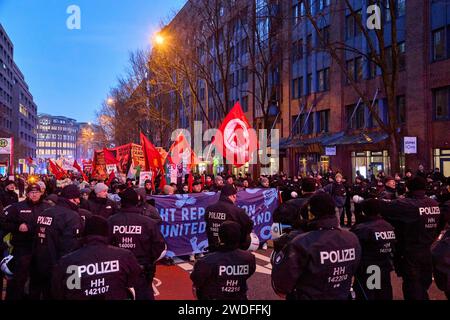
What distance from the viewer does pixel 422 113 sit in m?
25.6

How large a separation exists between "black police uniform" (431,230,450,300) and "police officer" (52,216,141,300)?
2.98 metres

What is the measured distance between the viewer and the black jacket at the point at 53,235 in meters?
6.37

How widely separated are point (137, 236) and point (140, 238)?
0.15 feet

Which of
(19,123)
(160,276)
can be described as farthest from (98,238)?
(19,123)

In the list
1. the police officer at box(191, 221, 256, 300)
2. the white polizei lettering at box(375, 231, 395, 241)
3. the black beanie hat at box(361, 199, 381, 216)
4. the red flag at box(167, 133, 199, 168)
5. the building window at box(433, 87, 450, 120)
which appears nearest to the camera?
the police officer at box(191, 221, 256, 300)

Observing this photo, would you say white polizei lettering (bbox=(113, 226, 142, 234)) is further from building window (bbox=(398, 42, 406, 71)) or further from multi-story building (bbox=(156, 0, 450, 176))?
building window (bbox=(398, 42, 406, 71))

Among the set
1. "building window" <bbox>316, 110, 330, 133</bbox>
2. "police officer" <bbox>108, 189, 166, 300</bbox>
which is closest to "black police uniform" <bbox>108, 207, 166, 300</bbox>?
"police officer" <bbox>108, 189, 166, 300</bbox>

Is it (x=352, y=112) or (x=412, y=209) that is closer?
(x=412, y=209)

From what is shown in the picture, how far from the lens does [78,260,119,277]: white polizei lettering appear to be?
4.04 m

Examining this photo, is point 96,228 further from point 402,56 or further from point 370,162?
point 370,162

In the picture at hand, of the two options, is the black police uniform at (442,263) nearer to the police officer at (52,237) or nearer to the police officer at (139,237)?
the police officer at (139,237)

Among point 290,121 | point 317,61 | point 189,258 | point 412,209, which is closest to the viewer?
point 412,209

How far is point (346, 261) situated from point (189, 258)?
25.2ft
